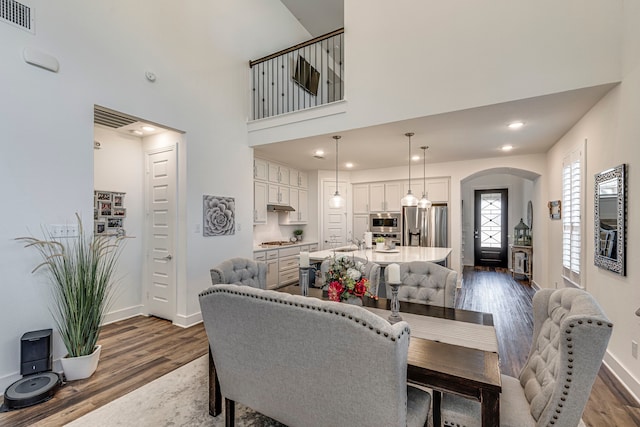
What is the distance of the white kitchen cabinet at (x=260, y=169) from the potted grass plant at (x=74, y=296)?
316 centimetres

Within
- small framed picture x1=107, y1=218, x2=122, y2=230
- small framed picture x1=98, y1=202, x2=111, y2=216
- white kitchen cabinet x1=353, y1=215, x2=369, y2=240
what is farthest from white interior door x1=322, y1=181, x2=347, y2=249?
small framed picture x1=98, y1=202, x2=111, y2=216

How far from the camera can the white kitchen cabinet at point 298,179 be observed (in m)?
6.56

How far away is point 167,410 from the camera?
208cm

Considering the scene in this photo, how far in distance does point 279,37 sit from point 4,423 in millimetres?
6325

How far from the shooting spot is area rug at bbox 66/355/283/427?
195cm

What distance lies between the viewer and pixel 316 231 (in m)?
6.98

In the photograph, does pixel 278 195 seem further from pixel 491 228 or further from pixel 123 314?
pixel 491 228

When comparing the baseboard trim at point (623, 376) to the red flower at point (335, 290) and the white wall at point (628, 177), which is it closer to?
the white wall at point (628, 177)

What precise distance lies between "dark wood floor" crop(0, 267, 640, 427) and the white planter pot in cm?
8

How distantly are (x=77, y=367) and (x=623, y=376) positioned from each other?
15.2ft

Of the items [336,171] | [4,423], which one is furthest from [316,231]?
[4,423]

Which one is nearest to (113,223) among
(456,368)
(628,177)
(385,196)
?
(456,368)

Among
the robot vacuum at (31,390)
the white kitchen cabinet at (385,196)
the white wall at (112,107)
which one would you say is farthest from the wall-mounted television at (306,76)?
the robot vacuum at (31,390)

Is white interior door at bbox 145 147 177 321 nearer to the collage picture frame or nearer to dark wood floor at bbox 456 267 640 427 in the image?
the collage picture frame
